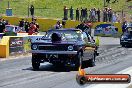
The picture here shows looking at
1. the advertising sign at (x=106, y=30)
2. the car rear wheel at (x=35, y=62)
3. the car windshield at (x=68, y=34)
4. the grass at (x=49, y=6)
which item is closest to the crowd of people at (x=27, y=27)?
A: the advertising sign at (x=106, y=30)

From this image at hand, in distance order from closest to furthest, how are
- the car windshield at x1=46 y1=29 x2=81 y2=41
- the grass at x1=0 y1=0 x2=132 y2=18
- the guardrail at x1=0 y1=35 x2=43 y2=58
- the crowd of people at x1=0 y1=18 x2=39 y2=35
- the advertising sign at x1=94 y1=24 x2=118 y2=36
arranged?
the car windshield at x1=46 y1=29 x2=81 y2=41, the guardrail at x1=0 y1=35 x2=43 y2=58, the crowd of people at x1=0 y1=18 x2=39 y2=35, the advertising sign at x1=94 y1=24 x2=118 y2=36, the grass at x1=0 y1=0 x2=132 y2=18

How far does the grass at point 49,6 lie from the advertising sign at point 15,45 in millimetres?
24693

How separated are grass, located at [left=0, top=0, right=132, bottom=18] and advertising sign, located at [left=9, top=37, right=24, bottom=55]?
24.7 m

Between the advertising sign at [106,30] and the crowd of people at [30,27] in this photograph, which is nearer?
the crowd of people at [30,27]

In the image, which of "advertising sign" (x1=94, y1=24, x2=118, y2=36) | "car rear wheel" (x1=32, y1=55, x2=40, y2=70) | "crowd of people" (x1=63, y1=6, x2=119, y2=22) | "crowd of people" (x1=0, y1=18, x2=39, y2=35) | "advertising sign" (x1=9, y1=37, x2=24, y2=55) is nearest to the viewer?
"car rear wheel" (x1=32, y1=55, x2=40, y2=70)

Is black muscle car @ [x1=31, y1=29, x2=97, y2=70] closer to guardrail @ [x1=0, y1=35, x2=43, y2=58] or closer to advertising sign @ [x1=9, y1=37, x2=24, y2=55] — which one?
guardrail @ [x1=0, y1=35, x2=43, y2=58]

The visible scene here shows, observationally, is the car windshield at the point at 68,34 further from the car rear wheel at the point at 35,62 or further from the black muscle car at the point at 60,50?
the car rear wheel at the point at 35,62

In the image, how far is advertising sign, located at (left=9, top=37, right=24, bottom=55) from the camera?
74.9ft

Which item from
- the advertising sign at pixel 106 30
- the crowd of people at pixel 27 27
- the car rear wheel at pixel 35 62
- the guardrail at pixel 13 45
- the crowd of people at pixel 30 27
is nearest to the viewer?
the car rear wheel at pixel 35 62

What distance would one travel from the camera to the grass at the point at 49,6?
1987 inches

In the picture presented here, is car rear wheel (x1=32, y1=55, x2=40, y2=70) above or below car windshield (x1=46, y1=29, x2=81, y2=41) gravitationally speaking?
below

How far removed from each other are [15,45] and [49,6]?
110 ft

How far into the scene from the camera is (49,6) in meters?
56.6

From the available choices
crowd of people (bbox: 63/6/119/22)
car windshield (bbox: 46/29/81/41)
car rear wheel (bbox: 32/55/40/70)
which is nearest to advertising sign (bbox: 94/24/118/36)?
crowd of people (bbox: 63/6/119/22)
